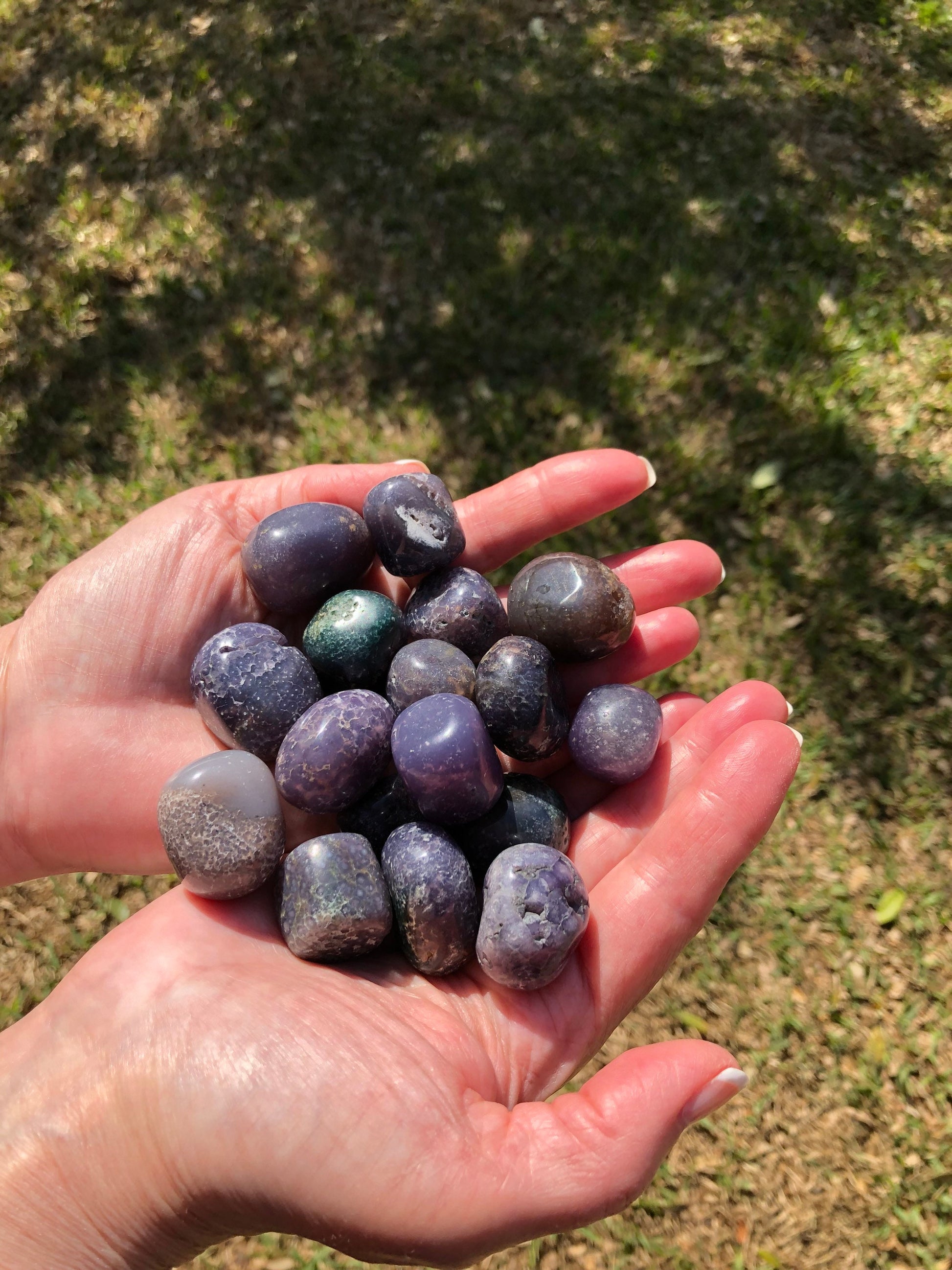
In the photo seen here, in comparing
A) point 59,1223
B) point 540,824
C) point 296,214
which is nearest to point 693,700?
point 540,824

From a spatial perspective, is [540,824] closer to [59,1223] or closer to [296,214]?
[59,1223]

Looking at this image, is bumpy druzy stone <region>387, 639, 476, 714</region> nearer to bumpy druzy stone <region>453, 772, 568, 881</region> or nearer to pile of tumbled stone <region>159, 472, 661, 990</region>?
pile of tumbled stone <region>159, 472, 661, 990</region>

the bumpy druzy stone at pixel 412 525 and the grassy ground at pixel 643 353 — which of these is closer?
the bumpy druzy stone at pixel 412 525

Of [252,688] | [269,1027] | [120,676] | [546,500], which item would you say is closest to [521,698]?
[252,688]

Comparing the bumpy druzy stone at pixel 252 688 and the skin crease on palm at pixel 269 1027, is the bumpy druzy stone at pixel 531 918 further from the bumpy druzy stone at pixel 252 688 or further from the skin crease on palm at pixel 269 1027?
the bumpy druzy stone at pixel 252 688

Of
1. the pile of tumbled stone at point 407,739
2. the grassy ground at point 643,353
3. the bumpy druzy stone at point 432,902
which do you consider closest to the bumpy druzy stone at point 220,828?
the pile of tumbled stone at point 407,739
